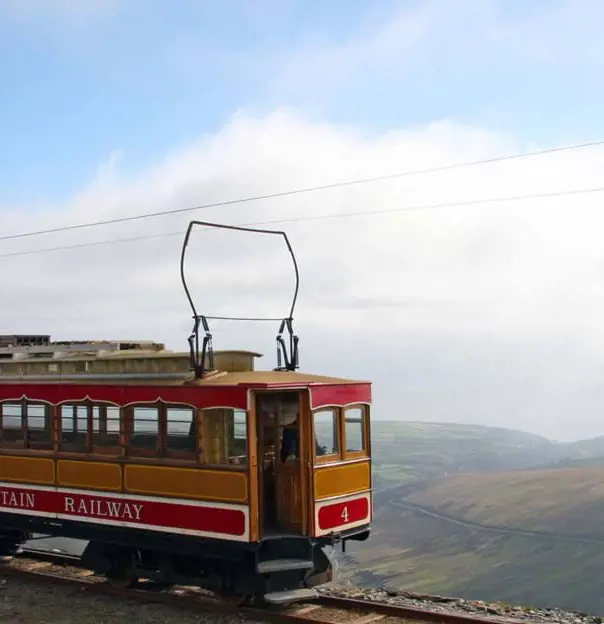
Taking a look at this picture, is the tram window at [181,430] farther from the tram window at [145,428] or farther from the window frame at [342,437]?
the window frame at [342,437]

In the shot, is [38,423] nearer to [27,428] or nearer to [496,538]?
[27,428]

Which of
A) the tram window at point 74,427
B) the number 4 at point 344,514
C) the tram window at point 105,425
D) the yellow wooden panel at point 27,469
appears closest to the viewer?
the number 4 at point 344,514

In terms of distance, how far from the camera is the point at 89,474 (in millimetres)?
11367

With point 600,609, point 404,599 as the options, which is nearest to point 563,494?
point 600,609

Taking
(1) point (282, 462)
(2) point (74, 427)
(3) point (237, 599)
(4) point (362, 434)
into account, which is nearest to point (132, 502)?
(2) point (74, 427)

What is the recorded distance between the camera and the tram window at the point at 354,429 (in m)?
10.9

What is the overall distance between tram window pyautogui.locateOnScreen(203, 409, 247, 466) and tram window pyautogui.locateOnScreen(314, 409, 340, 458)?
3.31 ft

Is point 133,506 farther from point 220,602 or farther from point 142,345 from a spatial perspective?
point 142,345

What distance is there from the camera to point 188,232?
1029 cm

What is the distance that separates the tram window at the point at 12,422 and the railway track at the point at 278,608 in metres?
2.17

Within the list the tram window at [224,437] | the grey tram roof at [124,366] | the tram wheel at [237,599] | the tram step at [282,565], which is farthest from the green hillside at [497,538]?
the tram window at [224,437]

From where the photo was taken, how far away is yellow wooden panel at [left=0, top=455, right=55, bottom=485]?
468 inches

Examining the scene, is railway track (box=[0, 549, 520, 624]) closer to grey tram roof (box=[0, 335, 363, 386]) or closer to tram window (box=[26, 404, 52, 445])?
tram window (box=[26, 404, 52, 445])

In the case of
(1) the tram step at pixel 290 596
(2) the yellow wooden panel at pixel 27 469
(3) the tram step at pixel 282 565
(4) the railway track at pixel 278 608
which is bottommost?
(4) the railway track at pixel 278 608
